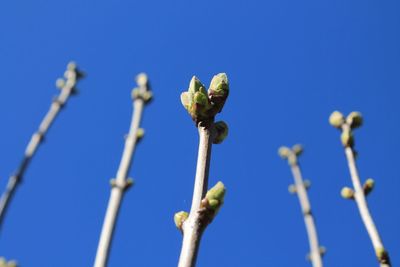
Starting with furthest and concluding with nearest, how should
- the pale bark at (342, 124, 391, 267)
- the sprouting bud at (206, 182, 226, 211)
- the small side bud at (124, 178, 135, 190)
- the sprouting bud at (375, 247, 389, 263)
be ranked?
the small side bud at (124, 178, 135, 190) → the pale bark at (342, 124, 391, 267) → the sprouting bud at (375, 247, 389, 263) → the sprouting bud at (206, 182, 226, 211)

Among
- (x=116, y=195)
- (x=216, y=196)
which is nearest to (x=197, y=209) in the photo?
(x=216, y=196)

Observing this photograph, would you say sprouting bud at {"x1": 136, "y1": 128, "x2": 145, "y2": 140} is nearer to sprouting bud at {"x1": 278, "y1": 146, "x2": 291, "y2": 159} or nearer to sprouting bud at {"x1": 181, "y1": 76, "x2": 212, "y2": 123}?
sprouting bud at {"x1": 181, "y1": 76, "x2": 212, "y2": 123}

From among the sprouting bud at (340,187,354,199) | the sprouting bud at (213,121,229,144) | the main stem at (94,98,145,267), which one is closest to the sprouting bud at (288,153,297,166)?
the sprouting bud at (340,187,354,199)

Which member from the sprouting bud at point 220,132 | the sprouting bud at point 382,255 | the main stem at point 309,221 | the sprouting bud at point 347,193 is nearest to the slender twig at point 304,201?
the main stem at point 309,221

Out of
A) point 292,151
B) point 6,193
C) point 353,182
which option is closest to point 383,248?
point 353,182

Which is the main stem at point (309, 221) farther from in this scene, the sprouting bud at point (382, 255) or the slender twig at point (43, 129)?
the slender twig at point (43, 129)

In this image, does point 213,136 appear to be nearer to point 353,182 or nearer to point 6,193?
point 6,193
